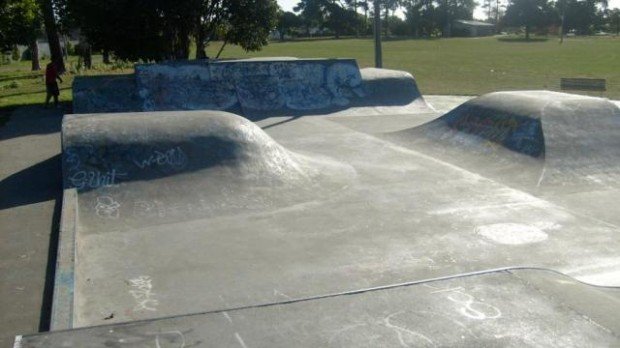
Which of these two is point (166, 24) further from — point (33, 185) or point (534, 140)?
point (534, 140)

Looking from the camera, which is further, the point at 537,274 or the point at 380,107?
the point at 380,107

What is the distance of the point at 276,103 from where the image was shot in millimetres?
18078

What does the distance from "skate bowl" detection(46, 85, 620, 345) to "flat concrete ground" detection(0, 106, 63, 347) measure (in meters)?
0.37

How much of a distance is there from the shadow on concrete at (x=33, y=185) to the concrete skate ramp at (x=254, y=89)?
5.90m

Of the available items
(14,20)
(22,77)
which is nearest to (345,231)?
(14,20)

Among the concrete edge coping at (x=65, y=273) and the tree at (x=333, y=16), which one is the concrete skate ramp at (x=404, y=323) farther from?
the tree at (x=333, y=16)

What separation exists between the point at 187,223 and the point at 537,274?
4.36 metres

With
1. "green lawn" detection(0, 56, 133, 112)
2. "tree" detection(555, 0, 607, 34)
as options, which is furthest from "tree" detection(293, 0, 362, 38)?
"green lawn" detection(0, 56, 133, 112)

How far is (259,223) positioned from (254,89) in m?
11.0

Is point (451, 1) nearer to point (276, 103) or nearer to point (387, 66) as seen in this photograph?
point (387, 66)

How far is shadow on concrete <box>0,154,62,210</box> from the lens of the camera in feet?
29.8

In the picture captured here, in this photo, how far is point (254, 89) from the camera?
59.7ft

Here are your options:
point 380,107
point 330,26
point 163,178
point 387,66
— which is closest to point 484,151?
point 163,178

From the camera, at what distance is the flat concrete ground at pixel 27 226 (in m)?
5.39
